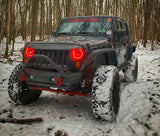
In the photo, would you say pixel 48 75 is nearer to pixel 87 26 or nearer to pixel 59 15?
pixel 87 26

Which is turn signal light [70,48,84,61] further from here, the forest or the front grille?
the forest

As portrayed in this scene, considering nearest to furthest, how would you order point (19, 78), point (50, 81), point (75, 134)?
point (75, 134) → point (50, 81) → point (19, 78)

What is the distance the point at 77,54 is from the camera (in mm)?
2809

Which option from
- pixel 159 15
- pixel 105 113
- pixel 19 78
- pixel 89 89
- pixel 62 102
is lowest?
pixel 62 102

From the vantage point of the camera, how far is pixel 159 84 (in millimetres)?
4445

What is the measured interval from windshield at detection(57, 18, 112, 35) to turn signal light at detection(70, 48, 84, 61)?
129 cm

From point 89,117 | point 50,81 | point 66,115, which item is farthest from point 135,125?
point 50,81

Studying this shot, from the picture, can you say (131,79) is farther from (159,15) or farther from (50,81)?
(159,15)

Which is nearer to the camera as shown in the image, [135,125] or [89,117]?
[135,125]

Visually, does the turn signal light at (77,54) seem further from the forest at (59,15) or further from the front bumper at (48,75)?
the forest at (59,15)

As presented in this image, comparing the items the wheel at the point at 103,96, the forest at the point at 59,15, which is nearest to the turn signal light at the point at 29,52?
the wheel at the point at 103,96

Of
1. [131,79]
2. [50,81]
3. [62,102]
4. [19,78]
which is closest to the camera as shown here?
[50,81]

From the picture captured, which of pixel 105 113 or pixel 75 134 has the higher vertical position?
pixel 105 113

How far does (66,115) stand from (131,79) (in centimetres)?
282
